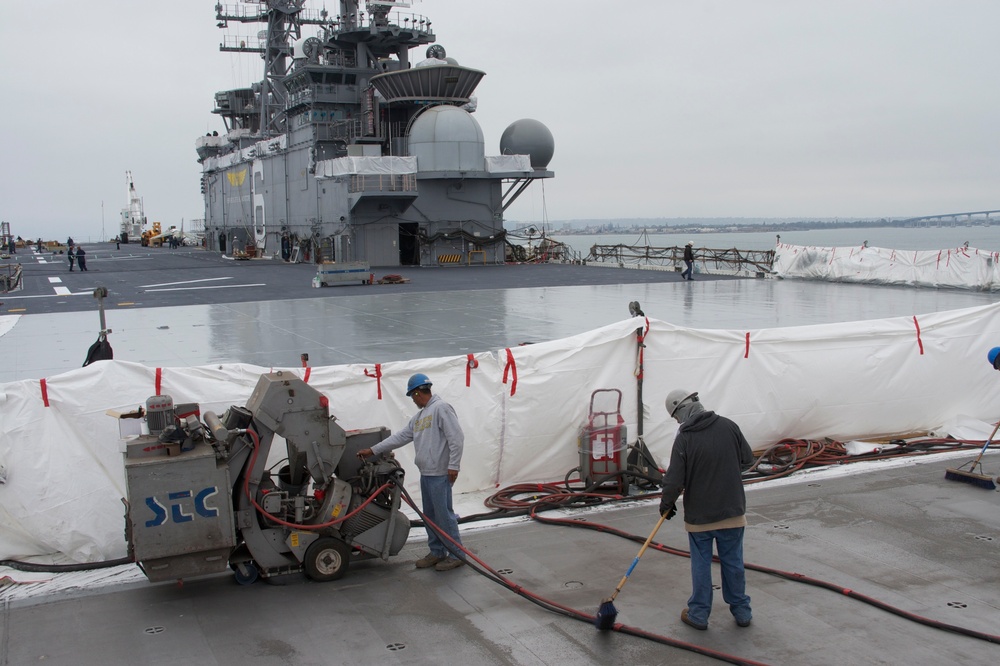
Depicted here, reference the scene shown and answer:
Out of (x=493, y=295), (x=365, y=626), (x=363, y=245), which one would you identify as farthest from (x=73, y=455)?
(x=363, y=245)

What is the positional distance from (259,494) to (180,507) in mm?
602

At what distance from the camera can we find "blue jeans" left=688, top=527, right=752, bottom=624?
18.1 ft

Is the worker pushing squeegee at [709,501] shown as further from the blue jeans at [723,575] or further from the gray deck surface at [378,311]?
the gray deck surface at [378,311]

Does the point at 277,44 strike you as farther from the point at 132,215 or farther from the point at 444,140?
the point at 132,215

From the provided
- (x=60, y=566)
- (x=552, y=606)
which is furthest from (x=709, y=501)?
(x=60, y=566)

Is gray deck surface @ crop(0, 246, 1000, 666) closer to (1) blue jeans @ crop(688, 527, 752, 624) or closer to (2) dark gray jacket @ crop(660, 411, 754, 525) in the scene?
(1) blue jeans @ crop(688, 527, 752, 624)

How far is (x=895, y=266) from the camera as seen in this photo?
101ft

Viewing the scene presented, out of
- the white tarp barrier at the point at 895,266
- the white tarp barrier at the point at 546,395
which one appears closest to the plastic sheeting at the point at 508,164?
the white tarp barrier at the point at 895,266

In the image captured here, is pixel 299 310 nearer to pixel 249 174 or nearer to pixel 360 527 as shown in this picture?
pixel 360 527

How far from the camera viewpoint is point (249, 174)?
195 feet

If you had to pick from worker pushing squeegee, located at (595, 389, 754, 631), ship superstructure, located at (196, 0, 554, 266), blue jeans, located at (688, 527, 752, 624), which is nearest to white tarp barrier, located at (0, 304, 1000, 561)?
worker pushing squeegee, located at (595, 389, 754, 631)

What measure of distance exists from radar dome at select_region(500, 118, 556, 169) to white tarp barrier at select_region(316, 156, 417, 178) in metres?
8.25

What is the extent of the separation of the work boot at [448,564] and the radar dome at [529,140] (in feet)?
136

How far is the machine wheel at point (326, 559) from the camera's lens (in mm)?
6344
